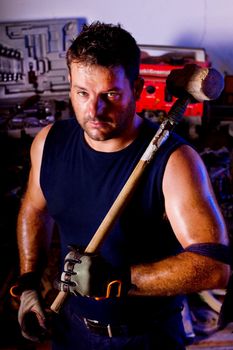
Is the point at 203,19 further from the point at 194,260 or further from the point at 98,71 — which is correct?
the point at 194,260

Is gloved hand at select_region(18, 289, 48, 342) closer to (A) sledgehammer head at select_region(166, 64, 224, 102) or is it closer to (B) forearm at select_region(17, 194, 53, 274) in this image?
(B) forearm at select_region(17, 194, 53, 274)

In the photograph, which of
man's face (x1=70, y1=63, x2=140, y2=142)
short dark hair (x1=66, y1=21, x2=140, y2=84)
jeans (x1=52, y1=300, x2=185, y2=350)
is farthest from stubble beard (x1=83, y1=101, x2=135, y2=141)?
jeans (x1=52, y1=300, x2=185, y2=350)

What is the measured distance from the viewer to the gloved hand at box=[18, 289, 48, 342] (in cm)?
190

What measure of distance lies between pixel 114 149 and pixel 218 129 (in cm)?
205

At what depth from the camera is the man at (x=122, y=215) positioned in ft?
4.80

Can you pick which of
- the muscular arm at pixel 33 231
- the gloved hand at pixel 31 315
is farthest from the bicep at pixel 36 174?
Answer: the gloved hand at pixel 31 315

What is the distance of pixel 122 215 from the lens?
5.31 feet

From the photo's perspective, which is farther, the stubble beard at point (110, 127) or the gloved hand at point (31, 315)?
the gloved hand at point (31, 315)

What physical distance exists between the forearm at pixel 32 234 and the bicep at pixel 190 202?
73cm

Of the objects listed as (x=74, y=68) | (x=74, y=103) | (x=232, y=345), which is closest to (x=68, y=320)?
(x=74, y=103)

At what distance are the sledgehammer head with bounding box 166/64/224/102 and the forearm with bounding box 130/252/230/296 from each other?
1.97 ft

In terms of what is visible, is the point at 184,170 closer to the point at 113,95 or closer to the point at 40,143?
the point at 113,95

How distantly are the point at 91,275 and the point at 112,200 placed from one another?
34cm

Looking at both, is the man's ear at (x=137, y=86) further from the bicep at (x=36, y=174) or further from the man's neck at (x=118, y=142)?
the bicep at (x=36, y=174)
